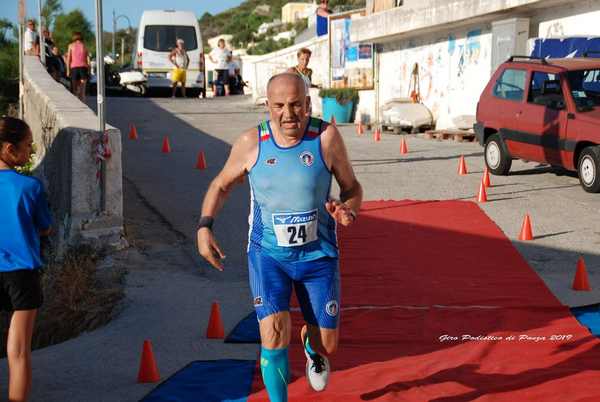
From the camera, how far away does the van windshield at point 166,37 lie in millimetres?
33125

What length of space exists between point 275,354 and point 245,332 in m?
2.13

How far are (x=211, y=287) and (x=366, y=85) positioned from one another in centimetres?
2018

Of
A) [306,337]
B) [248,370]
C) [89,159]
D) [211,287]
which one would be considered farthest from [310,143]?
Result: [89,159]

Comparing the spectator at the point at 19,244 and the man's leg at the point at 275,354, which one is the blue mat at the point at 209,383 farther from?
the spectator at the point at 19,244

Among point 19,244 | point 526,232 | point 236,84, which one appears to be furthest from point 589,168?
point 236,84

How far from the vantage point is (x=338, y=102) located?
27422 millimetres

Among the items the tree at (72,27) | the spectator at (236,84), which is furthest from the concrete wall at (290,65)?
the tree at (72,27)

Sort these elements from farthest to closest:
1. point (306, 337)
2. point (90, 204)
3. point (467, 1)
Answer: point (467, 1), point (90, 204), point (306, 337)

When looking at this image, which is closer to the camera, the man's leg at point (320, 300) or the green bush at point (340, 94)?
the man's leg at point (320, 300)

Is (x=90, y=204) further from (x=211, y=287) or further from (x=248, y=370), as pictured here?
(x=248, y=370)

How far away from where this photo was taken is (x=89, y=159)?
9078 millimetres

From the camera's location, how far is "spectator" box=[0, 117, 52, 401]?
4.98 meters

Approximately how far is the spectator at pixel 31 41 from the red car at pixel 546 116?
629 inches

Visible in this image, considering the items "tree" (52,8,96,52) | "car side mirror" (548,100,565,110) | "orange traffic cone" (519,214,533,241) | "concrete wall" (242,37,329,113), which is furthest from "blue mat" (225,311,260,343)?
"tree" (52,8,96,52)
